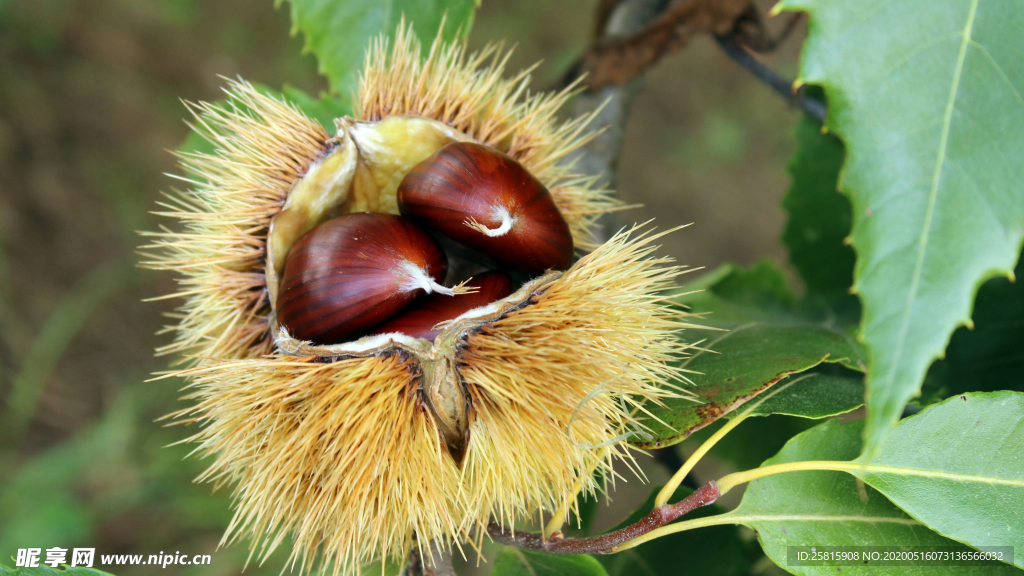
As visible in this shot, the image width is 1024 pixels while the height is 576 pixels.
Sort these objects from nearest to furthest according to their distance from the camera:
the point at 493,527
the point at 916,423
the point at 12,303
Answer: the point at 916,423 → the point at 493,527 → the point at 12,303

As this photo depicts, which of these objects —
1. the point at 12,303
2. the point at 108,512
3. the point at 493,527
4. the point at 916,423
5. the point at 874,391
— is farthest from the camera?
the point at 12,303

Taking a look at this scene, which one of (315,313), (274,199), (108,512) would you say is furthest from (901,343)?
(108,512)

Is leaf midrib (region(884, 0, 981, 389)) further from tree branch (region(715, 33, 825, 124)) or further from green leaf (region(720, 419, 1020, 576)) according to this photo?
tree branch (region(715, 33, 825, 124))

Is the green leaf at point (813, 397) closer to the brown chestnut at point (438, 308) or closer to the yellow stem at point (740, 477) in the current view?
the yellow stem at point (740, 477)

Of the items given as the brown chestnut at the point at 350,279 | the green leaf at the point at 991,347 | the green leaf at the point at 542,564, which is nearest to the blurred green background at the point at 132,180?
the green leaf at the point at 991,347

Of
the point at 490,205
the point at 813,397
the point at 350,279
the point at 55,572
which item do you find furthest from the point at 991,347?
the point at 55,572

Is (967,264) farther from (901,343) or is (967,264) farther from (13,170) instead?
(13,170)

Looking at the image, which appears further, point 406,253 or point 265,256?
point 265,256
